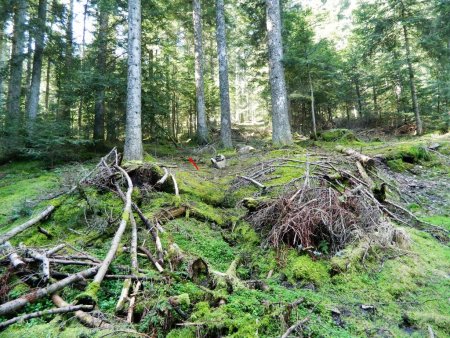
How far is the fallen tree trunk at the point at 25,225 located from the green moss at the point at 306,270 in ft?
10.8

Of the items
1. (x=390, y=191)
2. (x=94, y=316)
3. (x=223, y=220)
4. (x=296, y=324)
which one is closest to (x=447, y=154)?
(x=390, y=191)

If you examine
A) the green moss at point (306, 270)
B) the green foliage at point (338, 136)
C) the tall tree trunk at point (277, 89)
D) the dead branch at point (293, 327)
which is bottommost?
the dead branch at point (293, 327)

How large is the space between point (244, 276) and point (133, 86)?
757 centimetres

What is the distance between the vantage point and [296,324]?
2.25 metres

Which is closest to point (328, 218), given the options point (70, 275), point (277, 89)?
point (70, 275)

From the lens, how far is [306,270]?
3410 mm

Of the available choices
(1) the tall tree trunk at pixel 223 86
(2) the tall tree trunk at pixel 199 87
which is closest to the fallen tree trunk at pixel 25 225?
(1) the tall tree trunk at pixel 223 86

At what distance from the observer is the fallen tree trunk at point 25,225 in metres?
3.37

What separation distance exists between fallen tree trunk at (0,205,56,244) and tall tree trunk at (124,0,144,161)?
462 centimetres

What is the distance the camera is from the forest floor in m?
2.31

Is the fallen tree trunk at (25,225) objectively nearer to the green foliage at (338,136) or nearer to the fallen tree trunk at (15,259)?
the fallen tree trunk at (15,259)

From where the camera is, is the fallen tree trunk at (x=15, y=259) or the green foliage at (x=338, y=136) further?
the green foliage at (x=338, y=136)

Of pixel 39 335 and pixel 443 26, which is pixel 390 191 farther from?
pixel 443 26

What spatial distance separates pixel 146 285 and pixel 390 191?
5.57m
